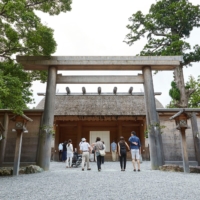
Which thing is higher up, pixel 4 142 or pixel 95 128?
pixel 95 128

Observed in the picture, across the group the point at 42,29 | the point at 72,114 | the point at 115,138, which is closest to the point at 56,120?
the point at 72,114

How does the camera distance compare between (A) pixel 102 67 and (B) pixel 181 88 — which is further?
(B) pixel 181 88

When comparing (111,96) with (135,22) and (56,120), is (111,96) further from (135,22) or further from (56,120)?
(135,22)

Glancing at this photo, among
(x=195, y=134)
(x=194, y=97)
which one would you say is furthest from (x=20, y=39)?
(x=194, y=97)

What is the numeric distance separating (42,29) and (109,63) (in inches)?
137

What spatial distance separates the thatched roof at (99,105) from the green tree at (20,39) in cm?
752

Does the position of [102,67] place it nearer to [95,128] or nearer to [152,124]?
[152,124]

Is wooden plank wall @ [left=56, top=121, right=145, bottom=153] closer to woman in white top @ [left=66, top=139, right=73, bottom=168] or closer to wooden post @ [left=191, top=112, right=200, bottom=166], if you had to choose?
woman in white top @ [left=66, top=139, right=73, bottom=168]

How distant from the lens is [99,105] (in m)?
16.2

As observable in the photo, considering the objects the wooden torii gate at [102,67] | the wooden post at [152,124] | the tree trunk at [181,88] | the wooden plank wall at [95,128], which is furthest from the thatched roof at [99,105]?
the wooden post at [152,124]

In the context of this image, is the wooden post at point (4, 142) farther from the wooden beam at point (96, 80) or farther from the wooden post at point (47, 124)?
the wooden beam at point (96, 80)

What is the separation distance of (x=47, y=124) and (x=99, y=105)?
8533mm

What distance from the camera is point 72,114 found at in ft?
49.7

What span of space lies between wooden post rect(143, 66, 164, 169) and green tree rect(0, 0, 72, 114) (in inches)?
188
